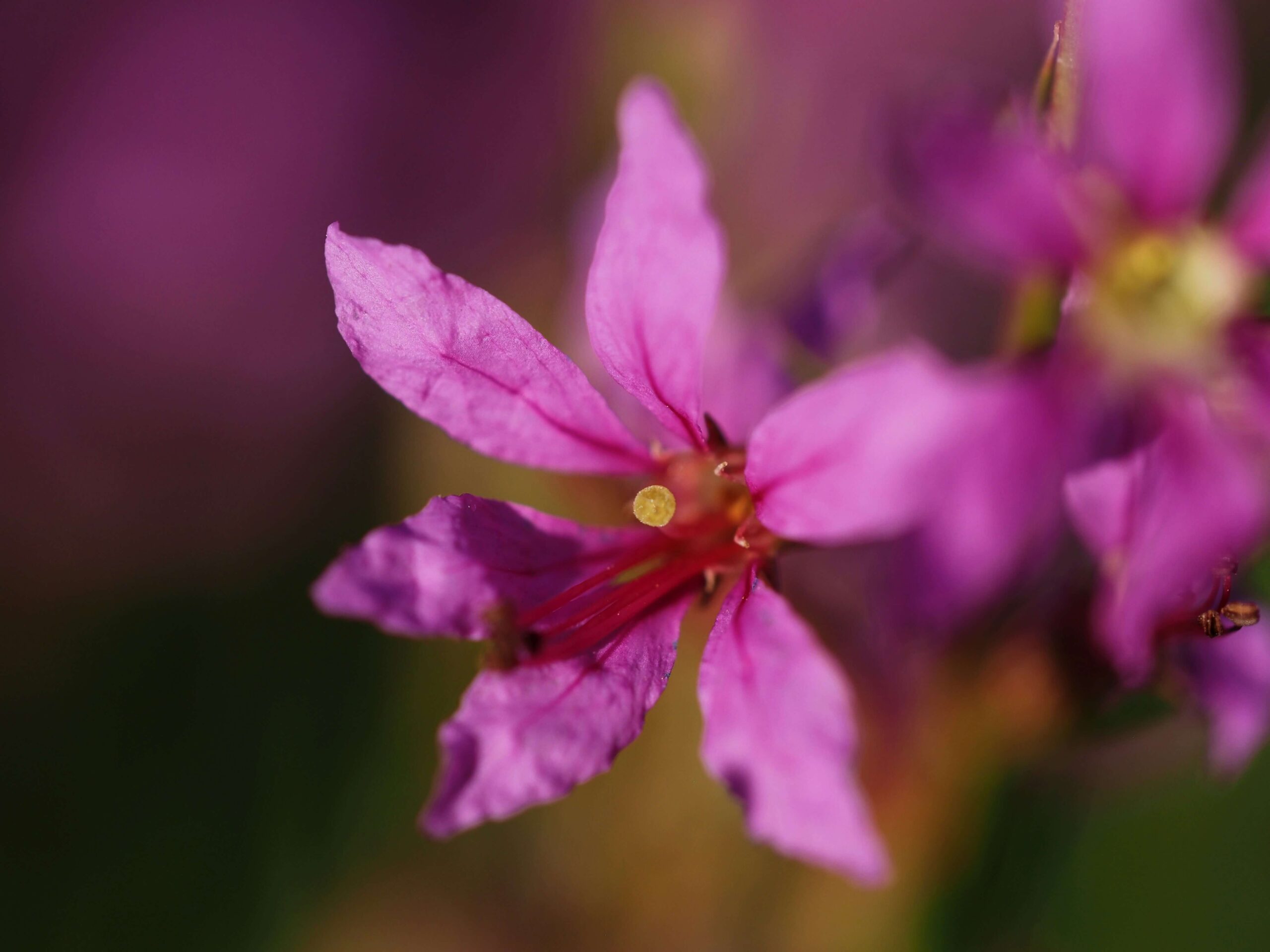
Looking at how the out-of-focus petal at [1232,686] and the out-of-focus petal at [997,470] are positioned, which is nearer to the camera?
the out-of-focus petal at [997,470]

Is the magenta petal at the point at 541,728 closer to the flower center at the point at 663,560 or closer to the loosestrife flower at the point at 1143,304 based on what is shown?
the flower center at the point at 663,560

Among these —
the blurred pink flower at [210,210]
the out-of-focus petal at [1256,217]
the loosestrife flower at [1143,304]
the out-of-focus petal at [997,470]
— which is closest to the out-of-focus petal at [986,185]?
the loosestrife flower at [1143,304]

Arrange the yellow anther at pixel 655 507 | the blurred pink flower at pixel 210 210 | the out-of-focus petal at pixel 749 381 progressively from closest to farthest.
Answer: the yellow anther at pixel 655 507 → the out-of-focus petal at pixel 749 381 → the blurred pink flower at pixel 210 210

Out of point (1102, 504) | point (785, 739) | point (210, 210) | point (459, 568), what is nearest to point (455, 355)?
point (459, 568)

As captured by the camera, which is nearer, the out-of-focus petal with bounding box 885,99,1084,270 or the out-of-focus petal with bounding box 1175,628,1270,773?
the out-of-focus petal with bounding box 885,99,1084,270

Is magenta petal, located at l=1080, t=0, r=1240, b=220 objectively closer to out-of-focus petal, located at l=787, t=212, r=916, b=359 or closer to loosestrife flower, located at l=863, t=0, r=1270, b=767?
loosestrife flower, located at l=863, t=0, r=1270, b=767

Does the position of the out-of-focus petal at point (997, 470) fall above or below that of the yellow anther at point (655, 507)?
below

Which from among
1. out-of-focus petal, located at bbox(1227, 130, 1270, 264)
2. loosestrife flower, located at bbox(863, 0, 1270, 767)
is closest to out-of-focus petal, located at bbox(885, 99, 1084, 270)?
loosestrife flower, located at bbox(863, 0, 1270, 767)

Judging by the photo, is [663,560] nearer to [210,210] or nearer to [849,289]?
[849,289]
